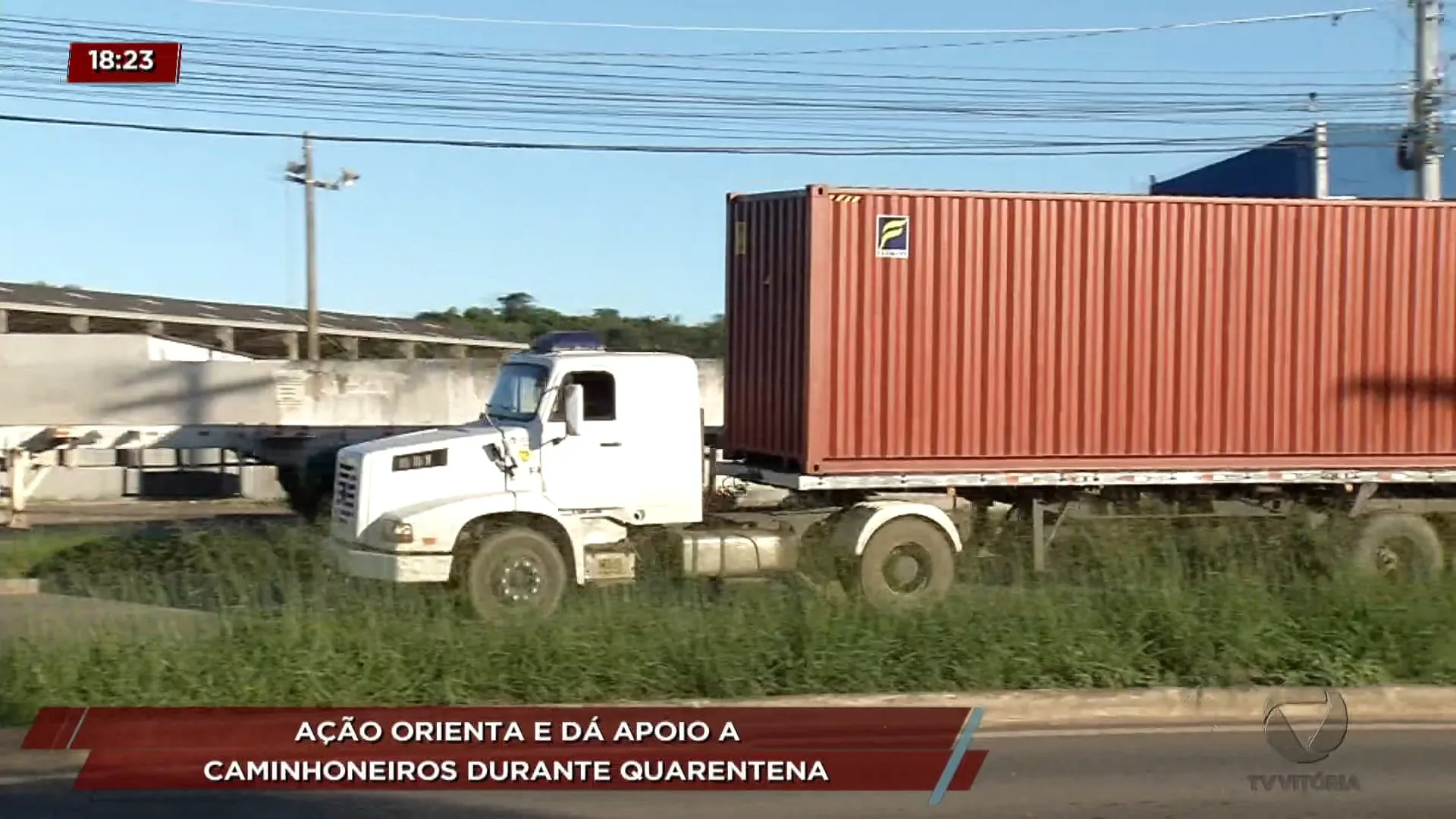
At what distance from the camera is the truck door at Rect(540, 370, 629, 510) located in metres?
12.4

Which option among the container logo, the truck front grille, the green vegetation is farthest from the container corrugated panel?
the truck front grille

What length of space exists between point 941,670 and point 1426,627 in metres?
2.96

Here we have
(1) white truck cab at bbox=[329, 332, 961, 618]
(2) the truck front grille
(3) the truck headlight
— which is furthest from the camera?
(2) the truck front grille

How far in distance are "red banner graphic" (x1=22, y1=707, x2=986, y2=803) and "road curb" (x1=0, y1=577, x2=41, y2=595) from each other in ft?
21.7

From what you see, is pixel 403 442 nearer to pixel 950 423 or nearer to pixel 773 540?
pixel 773 540

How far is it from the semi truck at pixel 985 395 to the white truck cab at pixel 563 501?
25 mm

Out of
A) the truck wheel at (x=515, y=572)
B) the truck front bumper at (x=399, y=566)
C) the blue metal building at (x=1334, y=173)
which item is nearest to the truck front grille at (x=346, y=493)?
the truck front bumper at (x=399, y=566)

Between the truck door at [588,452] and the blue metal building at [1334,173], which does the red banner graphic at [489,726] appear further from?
the blue metal building at [1334,173]

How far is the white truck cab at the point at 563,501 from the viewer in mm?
11852

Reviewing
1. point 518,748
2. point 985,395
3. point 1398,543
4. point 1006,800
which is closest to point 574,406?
point 985,395

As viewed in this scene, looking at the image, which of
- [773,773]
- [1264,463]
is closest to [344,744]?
[773,773]

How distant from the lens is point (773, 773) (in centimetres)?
739

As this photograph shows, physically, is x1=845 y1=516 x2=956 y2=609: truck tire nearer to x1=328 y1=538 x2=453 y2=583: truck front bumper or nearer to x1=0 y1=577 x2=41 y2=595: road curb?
x1=328 y1=538 x2=453 y2=583: truck front bumper

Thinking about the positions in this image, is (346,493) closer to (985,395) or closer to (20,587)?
(20,587)
